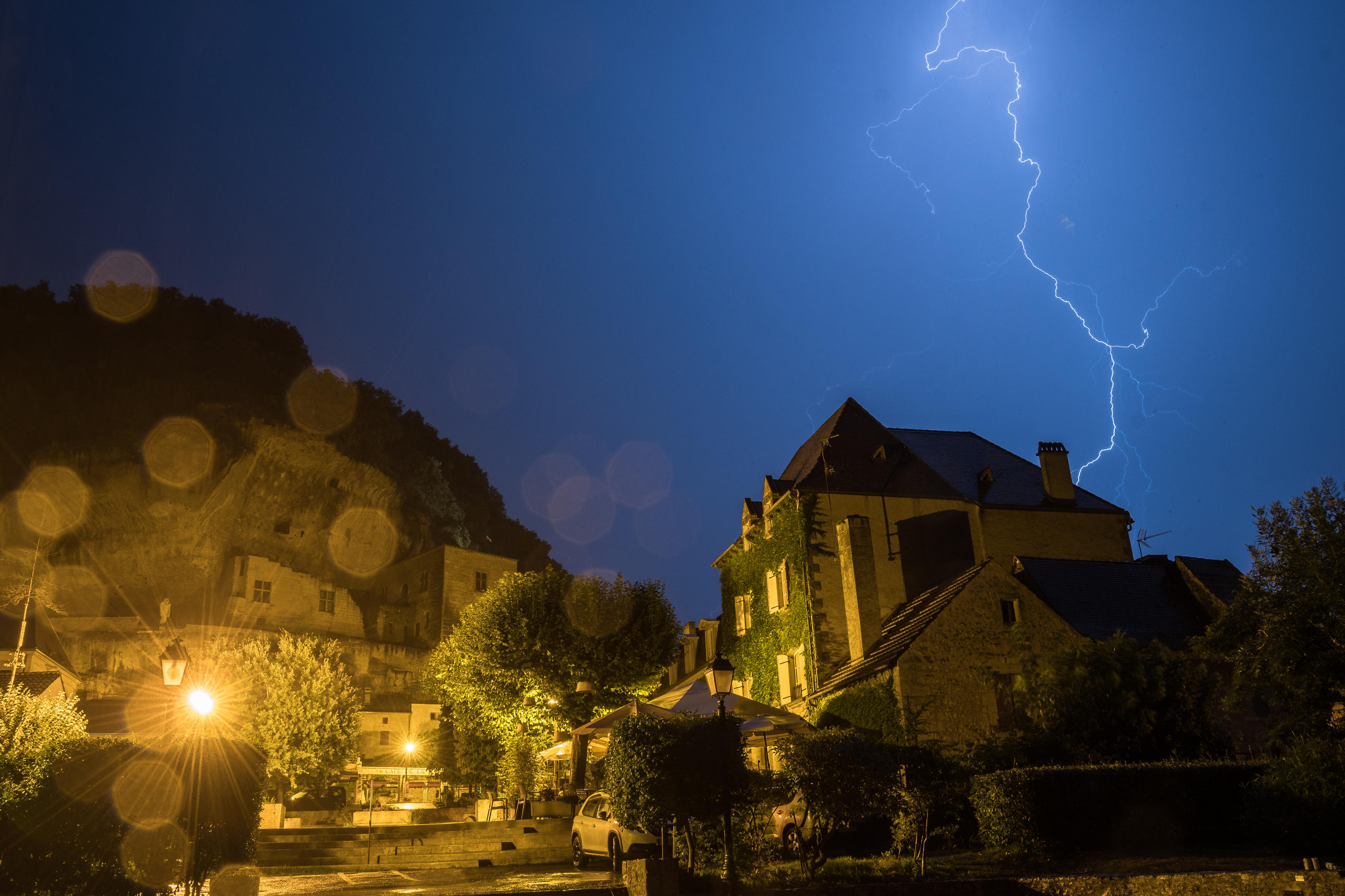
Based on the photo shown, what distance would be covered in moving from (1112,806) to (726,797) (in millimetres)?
7235

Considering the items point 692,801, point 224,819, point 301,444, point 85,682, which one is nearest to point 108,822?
point 224,819

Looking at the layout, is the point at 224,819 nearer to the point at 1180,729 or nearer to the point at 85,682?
the point at 1180,729

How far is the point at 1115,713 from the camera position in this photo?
61.6ft

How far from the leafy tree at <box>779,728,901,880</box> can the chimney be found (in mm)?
23194

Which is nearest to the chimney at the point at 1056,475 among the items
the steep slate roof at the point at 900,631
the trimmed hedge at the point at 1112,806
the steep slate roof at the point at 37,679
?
the steep slate roof at the point at 900,631

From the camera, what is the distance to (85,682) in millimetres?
45531

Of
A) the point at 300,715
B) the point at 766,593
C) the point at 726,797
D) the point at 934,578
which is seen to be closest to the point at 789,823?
the point at 726,797

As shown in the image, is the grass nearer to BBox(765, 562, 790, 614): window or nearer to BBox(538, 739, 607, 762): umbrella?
BBox(538, 739, 607, 762): umbrella

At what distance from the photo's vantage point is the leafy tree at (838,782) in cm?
1287

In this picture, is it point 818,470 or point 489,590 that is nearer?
point 818,470

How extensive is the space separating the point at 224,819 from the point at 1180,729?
741 inches

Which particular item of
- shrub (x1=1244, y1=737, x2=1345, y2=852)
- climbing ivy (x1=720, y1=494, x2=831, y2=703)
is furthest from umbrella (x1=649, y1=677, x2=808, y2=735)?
shrub (x1=1244, y1=737, x2=1345, y2=852)

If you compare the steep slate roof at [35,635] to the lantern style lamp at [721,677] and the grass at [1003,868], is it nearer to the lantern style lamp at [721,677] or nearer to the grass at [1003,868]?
the lantern style lamp at [721,677]

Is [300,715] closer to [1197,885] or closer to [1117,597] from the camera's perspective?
[1117,597]
